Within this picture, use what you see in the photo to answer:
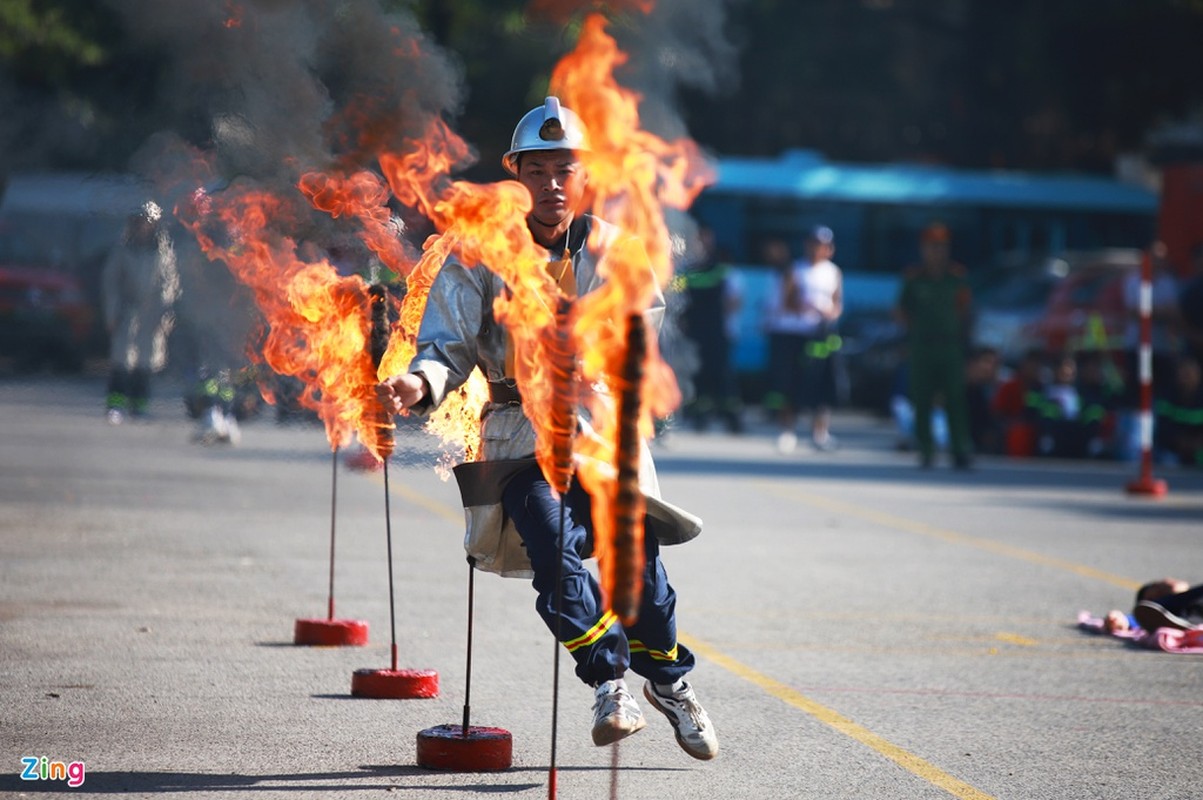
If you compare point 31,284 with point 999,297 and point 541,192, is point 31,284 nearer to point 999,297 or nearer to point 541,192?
point 999,297

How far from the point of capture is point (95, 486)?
14.0 meters

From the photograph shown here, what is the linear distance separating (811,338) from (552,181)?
15.6 meters

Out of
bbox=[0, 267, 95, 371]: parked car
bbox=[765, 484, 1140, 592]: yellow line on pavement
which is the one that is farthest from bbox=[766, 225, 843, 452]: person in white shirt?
bbox=[0, 267, 95, 371]: parked car

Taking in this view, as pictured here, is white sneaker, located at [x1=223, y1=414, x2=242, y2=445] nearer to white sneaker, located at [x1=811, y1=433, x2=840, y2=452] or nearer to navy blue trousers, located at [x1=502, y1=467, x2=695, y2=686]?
white sneaker, located at [x1=811, y1=433, x2=840, y2=452]

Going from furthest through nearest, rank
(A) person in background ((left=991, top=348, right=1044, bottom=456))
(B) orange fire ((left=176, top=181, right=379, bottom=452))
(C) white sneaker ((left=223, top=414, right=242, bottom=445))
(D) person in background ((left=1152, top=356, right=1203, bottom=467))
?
(A) person in background ((left=991, top=348, right=1044, bottom=456)) → (D) person in background ((left=1152, top=356, right=1203, bottom=467)) → (C) white sneaker ((left=223, top=414, right=242, bottom=445)) → (B) orange fire ((left=176, top=181, right=379, bottom=452))

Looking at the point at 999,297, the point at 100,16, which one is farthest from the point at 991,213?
the point at 100,16

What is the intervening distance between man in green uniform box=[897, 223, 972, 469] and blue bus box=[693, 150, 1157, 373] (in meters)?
14.5

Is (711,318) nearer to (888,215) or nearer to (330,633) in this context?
(888,215)

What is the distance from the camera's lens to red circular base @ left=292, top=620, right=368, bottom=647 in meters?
7.70

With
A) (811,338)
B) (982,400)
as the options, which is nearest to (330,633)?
(811,338)

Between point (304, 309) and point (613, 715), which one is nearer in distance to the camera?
point (613, 715)

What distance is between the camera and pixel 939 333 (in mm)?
18281

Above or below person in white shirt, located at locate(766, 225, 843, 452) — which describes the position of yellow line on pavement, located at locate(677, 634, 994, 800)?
below

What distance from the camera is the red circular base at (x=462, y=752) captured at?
5.50m
